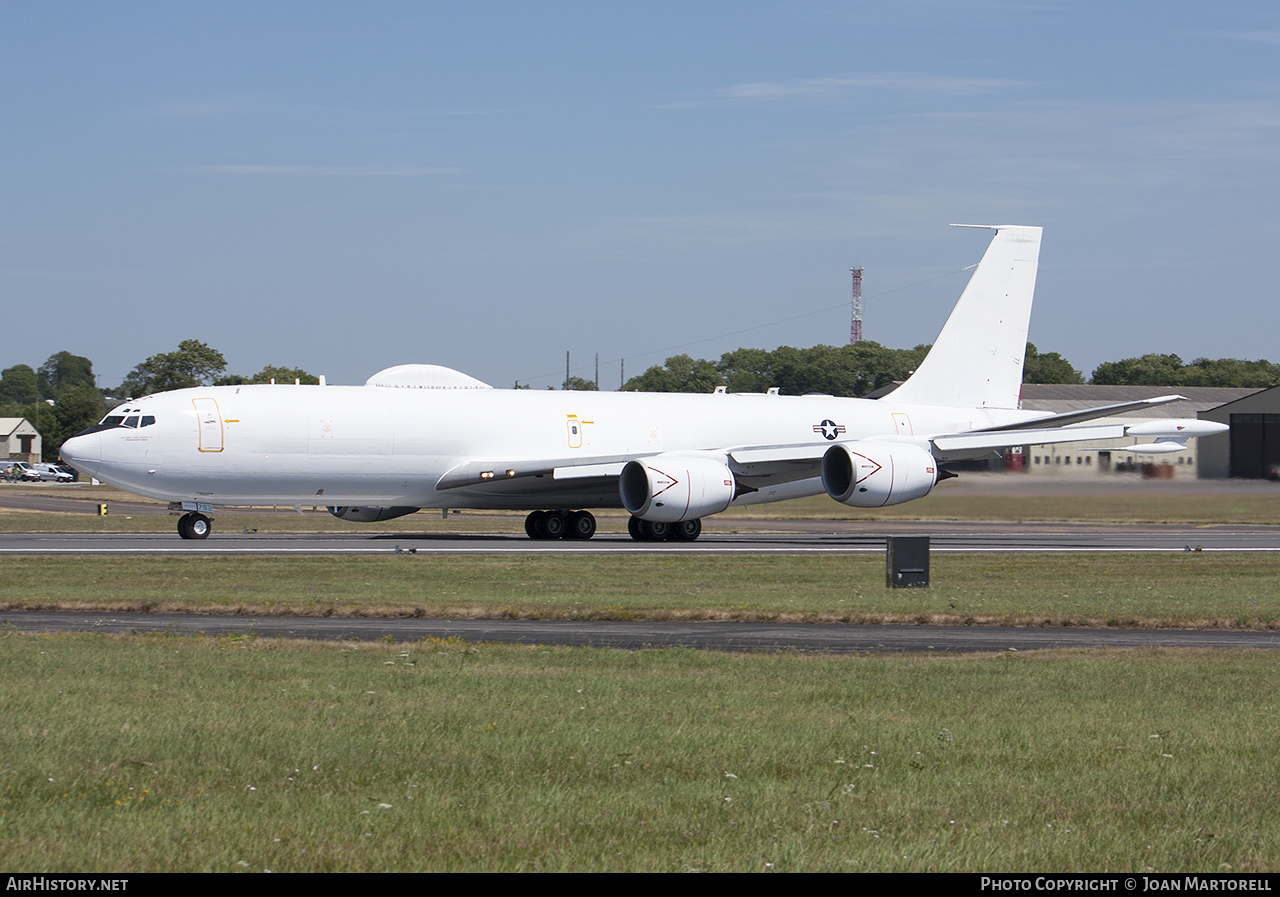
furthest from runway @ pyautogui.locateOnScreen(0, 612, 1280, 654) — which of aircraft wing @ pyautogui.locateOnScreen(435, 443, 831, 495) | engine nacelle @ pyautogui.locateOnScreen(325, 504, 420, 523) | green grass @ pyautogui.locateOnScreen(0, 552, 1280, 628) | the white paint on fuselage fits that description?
engine nacelle @ pyautogui.locateOnScreen(325, 504, 420, 523)

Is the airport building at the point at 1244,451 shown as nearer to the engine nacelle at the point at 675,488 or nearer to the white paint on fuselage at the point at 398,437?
the white paint on fuselage at the point at 398,437

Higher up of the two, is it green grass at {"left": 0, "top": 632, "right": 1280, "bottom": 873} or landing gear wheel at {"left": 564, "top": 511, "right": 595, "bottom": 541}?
green grass at {"left": 0, "top": 632, "right": 1280, "bottom": 873}

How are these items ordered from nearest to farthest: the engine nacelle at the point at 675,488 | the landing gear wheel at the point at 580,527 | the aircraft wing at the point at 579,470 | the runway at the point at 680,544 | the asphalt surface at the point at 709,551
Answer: the asphalt surface at the point at 709,551, the runway at the point at 680,544, the engine nacelle at the point at 675,488, the aircraft wing at the point at 579,470, the landing gear wheel at the point at 580,527

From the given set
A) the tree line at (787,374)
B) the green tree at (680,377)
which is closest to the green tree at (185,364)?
the tree line at (787,374)

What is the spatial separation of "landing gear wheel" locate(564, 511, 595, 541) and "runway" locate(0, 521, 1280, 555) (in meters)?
0.37

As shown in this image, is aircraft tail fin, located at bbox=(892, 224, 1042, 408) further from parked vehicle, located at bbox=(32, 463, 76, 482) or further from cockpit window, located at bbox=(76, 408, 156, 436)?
parked vehicle, located at bbox=(32, 463, 76, 482)

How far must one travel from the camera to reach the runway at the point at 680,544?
1401 inches

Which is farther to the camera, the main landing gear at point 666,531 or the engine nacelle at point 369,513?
the engine nacelle at point 369,513

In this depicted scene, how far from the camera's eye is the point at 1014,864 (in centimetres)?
725

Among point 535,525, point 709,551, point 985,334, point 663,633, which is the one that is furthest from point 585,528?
point 663,633

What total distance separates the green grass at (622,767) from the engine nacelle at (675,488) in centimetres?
2441

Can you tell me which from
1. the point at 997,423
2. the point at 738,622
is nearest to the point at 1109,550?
the point at 997,423

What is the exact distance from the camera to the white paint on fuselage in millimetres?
36438

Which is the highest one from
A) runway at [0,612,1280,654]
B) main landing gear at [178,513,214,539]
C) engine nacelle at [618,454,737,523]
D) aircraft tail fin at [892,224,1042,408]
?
aircraft tail fin at [892,224,1042,408]
